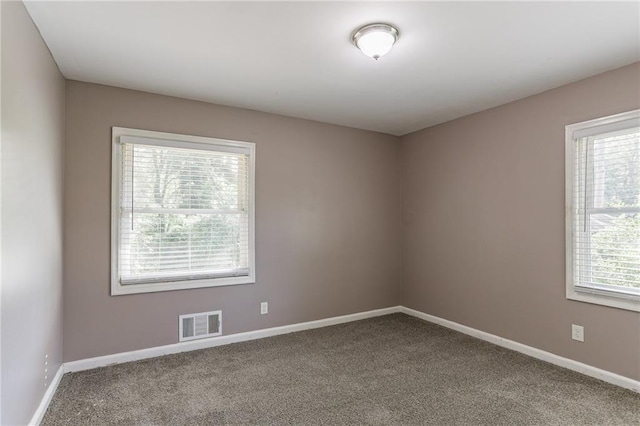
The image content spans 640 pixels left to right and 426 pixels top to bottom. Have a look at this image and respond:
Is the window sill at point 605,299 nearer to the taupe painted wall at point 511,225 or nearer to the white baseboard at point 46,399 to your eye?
the taupe painted wall at point 511,225

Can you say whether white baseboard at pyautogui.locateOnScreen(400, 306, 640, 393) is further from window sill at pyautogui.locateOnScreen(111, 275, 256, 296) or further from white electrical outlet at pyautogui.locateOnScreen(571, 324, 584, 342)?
window sill at pyautogui.locateOnScreen(111, 275, 256, 296)

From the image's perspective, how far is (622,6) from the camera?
199cm

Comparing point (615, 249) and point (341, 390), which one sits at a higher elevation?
point (615, 249)

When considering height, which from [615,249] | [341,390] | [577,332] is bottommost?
[341,390]

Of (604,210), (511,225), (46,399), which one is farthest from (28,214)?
(604,210)

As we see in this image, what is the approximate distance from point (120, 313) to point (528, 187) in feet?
12.6

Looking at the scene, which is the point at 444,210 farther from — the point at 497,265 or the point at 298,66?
the point at 298,66

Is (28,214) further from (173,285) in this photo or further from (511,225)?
(511,225)

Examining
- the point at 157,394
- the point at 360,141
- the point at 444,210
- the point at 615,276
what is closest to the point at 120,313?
the point at 157,394

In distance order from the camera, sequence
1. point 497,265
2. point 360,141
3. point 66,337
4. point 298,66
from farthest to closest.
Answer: point 360,141 < point 497,265 < point 66,337 < point 298,66

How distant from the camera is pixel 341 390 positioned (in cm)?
267

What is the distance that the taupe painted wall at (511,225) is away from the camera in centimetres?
285

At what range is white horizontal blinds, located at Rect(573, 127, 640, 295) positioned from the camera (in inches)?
106

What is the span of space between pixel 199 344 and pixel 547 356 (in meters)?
3.17
